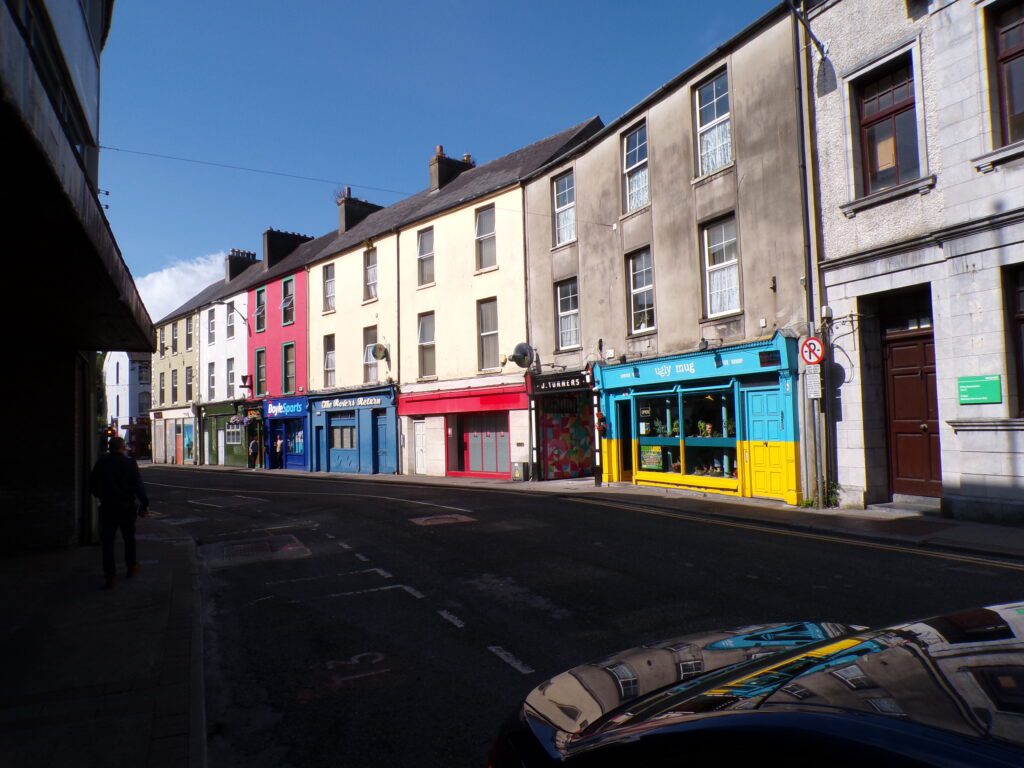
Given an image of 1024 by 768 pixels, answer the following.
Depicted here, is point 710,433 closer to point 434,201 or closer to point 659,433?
point 659,433

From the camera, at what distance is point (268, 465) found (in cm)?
3488

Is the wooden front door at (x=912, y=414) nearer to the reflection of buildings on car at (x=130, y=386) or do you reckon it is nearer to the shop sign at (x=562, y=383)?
the shop sign at (x=562, y=383)

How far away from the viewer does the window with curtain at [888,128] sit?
12125mm

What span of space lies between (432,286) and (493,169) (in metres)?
4.90

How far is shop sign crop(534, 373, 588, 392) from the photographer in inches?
786

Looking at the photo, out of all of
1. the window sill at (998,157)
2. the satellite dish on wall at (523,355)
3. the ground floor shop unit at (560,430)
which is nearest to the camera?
the window sill at (998,157)

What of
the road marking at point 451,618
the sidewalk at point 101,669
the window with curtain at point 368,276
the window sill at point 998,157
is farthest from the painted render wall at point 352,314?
the road marking at point 451,618

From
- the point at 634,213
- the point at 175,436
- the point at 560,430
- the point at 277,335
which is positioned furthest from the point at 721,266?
the point at 175,436

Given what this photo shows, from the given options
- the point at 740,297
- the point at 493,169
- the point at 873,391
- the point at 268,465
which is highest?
the point at 493,169

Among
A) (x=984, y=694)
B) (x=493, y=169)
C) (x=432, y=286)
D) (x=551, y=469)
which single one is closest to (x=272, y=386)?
(x=432, y=286)

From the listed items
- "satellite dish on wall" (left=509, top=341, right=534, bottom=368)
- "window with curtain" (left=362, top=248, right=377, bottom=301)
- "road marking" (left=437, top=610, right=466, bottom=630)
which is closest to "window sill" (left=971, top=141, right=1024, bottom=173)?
"road marking" (left=437, top=610, right=466, bottom=630)

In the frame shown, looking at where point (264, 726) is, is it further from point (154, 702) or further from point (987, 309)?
point (987, 309)

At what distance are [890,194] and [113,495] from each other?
1233 centimetres

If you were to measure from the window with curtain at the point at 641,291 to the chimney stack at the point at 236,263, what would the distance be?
Result: 1200 inches
